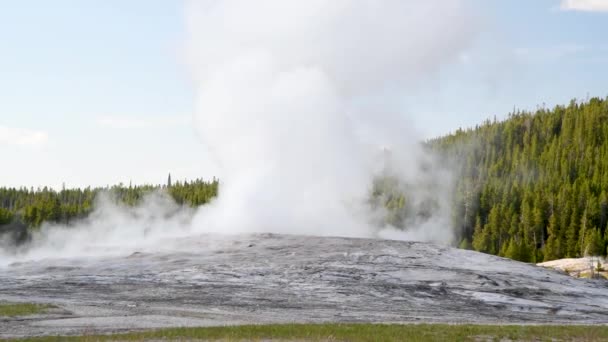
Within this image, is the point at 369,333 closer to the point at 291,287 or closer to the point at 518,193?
the point at 291,287

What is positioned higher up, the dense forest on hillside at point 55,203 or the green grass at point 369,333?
the dense forest on hillside at point 55,203

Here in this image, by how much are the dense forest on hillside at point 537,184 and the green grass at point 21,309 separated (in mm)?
78195

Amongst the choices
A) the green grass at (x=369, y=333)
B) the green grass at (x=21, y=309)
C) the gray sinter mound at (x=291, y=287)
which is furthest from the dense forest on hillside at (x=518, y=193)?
the green grass at (x=21, y=309)

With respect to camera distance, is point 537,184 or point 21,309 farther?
point 537,184

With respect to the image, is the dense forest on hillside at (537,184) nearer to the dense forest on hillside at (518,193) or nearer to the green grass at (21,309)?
the dense forest on hillside at (518,193)

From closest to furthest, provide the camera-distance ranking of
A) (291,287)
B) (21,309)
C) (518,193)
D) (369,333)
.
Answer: (369,333) → (21,309) → (291,287) → (518,193)

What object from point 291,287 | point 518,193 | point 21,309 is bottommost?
point 21,309

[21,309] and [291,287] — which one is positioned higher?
[291,287]

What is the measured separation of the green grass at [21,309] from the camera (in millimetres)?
29312

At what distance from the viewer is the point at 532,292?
43.5 meters

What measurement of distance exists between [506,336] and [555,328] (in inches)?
160

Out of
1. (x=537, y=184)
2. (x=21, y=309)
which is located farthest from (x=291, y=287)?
(x=537, y=184)

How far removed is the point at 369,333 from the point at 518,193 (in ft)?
385

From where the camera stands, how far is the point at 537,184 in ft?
454
